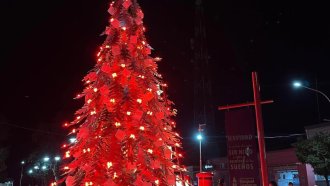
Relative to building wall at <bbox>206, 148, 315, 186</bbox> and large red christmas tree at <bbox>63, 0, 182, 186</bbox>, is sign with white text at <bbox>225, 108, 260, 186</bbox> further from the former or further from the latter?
building wall at <bbox>206, 148, 315, 186</bbox>

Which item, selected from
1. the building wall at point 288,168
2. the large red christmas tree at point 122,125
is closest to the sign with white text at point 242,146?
the large red christmas tree at point 122,125

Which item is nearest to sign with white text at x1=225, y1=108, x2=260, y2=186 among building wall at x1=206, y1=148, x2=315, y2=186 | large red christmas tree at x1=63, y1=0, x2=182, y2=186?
large red christmas tree at x1=63, y1=0, x2=182, y2=186

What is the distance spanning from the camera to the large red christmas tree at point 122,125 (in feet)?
16.9

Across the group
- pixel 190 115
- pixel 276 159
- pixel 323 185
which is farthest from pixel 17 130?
pixel 323 185

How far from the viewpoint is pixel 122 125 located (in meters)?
5.33

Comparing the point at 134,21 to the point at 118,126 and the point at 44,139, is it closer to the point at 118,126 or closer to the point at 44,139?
the point at 118,126

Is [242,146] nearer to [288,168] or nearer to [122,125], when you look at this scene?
[122,125]

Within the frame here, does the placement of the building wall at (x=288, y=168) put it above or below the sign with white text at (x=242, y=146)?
above

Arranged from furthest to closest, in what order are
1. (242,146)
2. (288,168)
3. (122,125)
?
(288,168) → (242,146) → (122,125)

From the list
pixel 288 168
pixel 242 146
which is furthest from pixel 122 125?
pixel 288 168

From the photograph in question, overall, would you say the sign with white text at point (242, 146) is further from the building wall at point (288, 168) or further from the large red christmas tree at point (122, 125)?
the building wall at point (288, 168)

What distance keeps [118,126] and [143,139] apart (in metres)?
0.41

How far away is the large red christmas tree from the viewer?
16.9 feet

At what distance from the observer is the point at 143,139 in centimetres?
531
